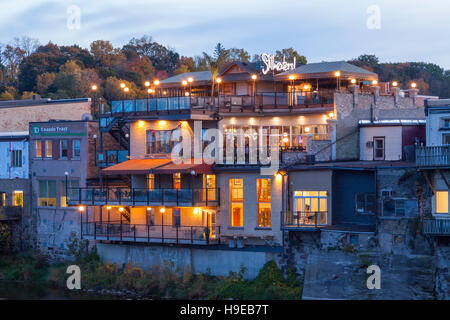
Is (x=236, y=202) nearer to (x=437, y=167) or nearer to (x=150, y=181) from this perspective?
(x=150, y=181)

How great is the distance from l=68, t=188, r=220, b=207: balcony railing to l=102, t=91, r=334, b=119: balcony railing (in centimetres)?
555

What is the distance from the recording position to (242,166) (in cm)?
5366

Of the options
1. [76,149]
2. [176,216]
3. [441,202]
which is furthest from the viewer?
[76,149]

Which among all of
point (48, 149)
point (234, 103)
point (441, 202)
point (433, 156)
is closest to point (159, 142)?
point (234, 103)

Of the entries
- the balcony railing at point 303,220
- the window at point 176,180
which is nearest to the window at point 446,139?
the balcony railing at point 303,220

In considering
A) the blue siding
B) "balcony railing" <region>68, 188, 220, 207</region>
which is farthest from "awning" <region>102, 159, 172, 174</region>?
the blue siding

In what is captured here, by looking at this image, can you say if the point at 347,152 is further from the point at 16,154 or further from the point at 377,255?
the point at 16,154

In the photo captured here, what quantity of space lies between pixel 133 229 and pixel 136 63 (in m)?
64.9

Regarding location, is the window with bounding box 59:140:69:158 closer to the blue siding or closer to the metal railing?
the metal railing

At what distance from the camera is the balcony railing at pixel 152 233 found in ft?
174

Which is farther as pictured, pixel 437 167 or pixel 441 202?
pixel 441 202

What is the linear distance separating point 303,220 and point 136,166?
1269cm

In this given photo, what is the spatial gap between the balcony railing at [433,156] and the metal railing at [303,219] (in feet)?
22.9

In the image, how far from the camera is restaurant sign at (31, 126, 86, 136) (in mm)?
62306
